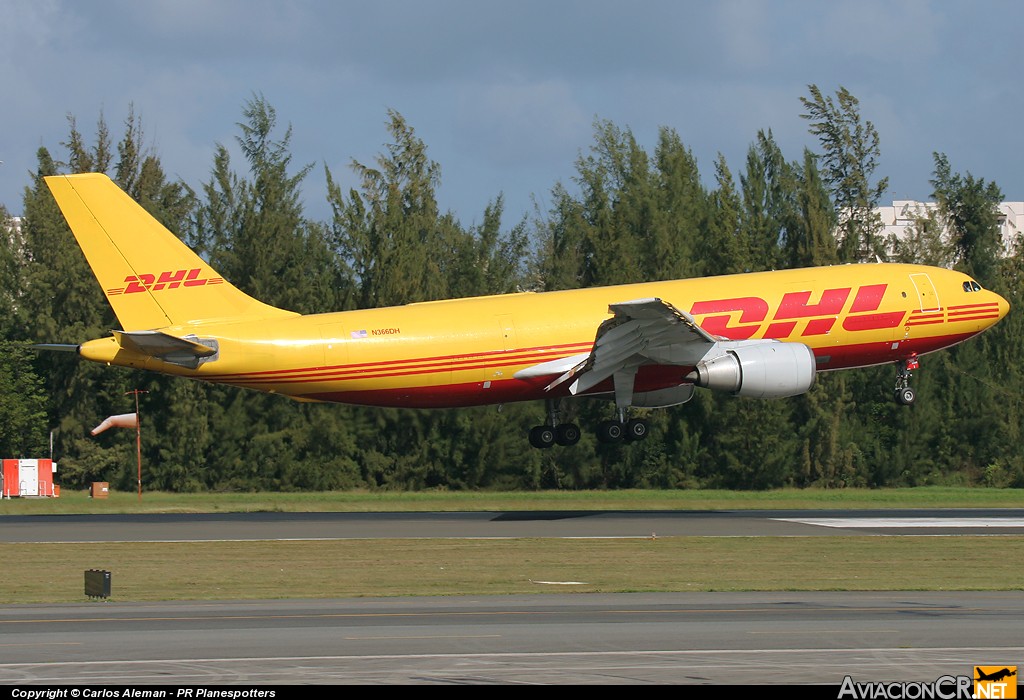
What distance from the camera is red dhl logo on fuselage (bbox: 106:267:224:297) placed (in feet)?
127

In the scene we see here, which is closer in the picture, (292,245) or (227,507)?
(227,507)

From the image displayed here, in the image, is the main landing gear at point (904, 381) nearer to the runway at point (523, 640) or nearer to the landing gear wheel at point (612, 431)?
the landing gear wheel at point (612, 431)

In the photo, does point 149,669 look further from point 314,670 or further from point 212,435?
point 212,435

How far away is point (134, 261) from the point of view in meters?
38.7

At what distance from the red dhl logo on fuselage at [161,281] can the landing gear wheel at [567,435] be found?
40.3ft

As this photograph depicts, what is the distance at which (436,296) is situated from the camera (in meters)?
64.5

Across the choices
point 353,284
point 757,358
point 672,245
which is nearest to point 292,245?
point 353,284

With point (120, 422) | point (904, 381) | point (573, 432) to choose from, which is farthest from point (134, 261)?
point (120, 422)

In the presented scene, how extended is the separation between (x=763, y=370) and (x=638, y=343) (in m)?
3.77

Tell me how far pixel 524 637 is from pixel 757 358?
2245 centimetres

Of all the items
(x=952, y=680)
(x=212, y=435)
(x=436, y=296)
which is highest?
(x=436, y=296)

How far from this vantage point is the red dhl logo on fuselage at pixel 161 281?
38.7 metres

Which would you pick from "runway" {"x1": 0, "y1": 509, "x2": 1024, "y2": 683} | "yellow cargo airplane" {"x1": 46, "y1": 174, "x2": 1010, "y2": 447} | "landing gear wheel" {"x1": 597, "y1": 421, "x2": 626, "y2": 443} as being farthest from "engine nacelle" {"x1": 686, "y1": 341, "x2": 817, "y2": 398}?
"runway" {"x1": 0, "y1": 509, "x2": 1024, "y2": 683}

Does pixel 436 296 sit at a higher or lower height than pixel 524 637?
higher
